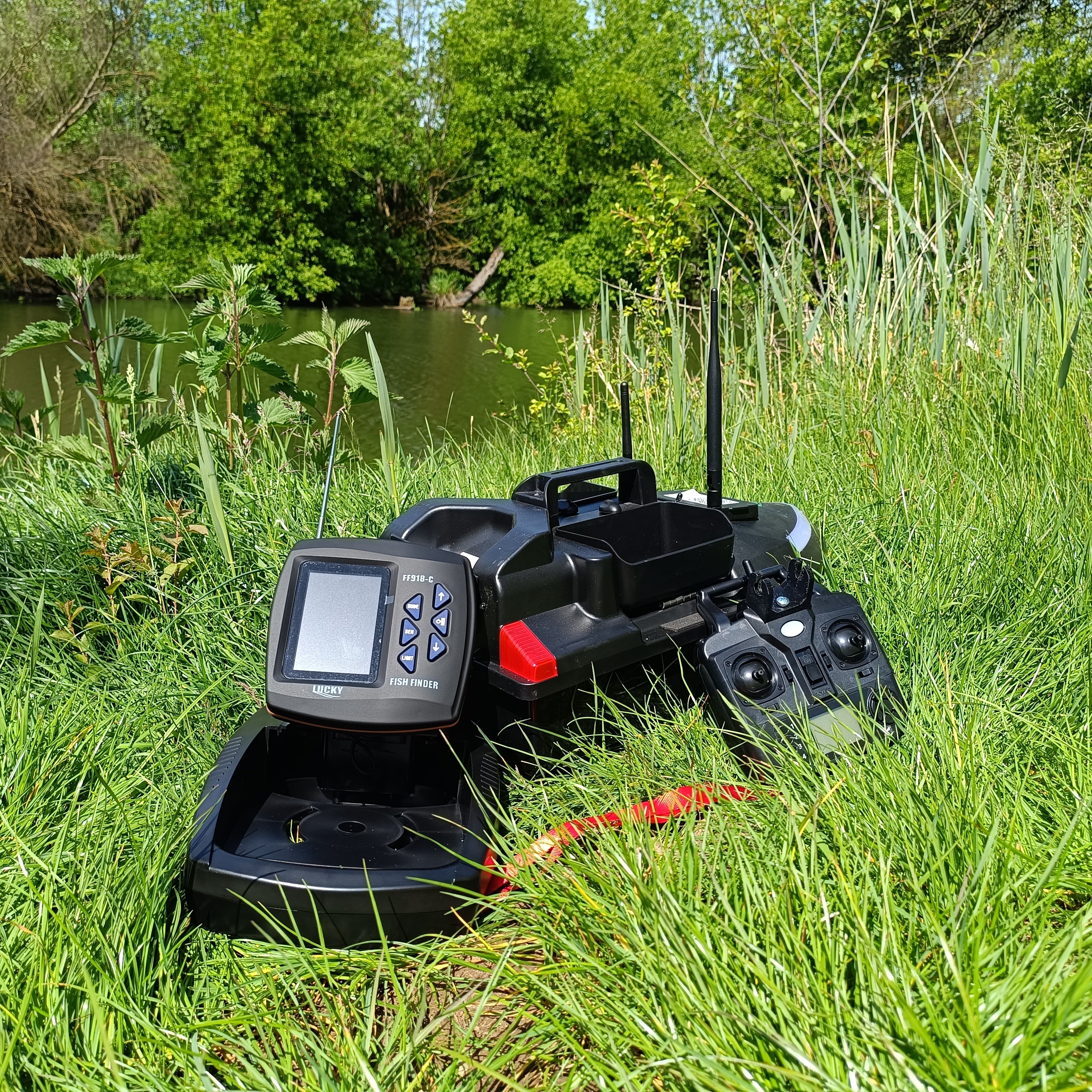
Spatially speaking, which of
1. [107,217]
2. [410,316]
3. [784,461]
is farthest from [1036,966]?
[107,217]

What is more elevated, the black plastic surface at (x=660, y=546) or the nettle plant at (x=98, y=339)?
the nettle plant at (x=98, y=339)

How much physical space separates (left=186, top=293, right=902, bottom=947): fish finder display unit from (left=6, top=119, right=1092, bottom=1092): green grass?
79 millimetres

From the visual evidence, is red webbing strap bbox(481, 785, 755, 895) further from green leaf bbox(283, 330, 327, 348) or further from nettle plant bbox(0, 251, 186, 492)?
green leaf bbox(283, 330, 327, 348)

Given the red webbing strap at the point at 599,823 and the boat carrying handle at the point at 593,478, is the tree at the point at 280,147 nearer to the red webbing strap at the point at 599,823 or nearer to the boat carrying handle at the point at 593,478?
the boat carrying handle at the point at 593,478

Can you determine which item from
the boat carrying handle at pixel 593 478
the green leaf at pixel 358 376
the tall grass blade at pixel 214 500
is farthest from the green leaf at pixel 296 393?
the boat carrying handle at pixel 593 478

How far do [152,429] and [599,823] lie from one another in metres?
1.98

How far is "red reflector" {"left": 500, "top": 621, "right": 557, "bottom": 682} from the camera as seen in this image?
153 cm

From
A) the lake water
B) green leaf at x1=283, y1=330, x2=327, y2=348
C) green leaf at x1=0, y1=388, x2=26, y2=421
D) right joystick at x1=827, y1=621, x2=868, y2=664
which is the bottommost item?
the lake water

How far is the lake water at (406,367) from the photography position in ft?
25.1

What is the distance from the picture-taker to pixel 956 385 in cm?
346

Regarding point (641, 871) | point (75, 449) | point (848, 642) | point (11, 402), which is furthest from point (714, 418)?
point (11, 402)

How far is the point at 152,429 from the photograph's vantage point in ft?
9.19

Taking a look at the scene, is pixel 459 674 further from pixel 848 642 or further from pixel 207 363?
pixel 207 363

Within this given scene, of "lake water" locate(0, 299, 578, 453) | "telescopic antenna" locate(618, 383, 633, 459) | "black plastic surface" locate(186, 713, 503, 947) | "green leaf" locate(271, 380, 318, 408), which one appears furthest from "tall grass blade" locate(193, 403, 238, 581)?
"lake water" locate(0, 299, 578, 453)
